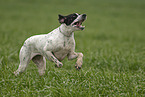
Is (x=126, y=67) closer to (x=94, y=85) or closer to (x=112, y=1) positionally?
(x=94, y=85)

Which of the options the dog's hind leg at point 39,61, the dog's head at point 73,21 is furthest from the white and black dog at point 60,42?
the dog's hind leg at point 39,61

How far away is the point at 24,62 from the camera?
12.1ft

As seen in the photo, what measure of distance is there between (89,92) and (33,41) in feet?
4.85

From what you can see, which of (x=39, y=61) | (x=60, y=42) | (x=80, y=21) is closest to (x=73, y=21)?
(x=80, y=21)

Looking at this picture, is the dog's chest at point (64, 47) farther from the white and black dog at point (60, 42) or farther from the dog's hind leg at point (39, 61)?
the dog's hind leg at point (39, 61)

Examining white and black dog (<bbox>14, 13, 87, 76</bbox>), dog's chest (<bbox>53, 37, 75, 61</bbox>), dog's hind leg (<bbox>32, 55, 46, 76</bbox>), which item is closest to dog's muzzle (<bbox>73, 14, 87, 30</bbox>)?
white and black dog (<bbox>14, 13, 87, 76</bbox>)

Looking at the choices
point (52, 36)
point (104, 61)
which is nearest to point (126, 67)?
point (104, 61)

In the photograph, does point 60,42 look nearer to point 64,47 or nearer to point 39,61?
point 64,47

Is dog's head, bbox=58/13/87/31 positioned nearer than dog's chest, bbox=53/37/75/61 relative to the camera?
Yes

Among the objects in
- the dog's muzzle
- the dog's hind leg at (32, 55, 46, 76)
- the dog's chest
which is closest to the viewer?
the dog's muzzle

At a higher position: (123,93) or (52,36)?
(52,36)

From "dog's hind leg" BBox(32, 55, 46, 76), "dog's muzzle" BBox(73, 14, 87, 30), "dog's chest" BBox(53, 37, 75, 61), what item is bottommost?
"dog's hind leg" BBox(32, 55, 46, 76)

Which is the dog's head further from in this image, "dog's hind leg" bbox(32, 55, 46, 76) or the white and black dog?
"dog's hind leg" bbox(32, 55, 46, 76)

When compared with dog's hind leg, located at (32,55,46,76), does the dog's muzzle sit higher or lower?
higher
